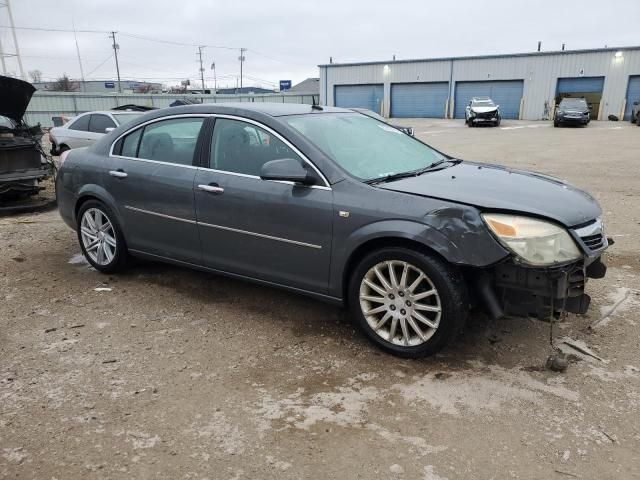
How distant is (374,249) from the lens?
137 inches

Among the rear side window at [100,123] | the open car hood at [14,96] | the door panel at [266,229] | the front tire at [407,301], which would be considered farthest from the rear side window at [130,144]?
the rear side window at [100,123]

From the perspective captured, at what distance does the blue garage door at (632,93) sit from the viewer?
35.8 metres

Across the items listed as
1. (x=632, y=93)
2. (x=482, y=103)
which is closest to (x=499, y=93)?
(x=632, y=93)

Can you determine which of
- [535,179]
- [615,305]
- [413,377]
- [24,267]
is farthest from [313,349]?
[24,267]

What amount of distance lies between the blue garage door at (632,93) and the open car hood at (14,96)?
38224mm

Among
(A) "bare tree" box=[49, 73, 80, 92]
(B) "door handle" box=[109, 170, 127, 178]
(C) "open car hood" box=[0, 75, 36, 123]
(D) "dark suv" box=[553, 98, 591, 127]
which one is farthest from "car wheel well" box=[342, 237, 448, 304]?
(A) "bare tree" box=[49, 73, 80, 92]

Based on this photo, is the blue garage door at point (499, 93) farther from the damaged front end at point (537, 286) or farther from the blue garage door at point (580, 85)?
the damaged front end at point (537, 286)

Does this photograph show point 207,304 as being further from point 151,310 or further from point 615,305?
point 615,305

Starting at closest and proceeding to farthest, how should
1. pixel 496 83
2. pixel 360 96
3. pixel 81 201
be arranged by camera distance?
pixel 81 201, pixel 496 83, pixel 360 96

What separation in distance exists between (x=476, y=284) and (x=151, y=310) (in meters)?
2.60

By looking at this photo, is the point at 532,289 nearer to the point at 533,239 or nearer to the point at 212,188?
the point at 533,239

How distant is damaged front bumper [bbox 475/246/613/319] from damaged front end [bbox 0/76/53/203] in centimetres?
703

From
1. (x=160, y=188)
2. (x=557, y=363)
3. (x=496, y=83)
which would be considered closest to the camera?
(x=557, y=363)

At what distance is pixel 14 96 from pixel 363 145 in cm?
597
